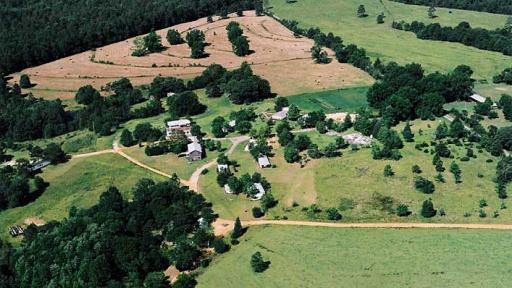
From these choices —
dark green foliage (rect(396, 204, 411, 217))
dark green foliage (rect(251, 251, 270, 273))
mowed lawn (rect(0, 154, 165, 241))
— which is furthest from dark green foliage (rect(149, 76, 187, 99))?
dark green foliage (rect(251, 251, 270, 273))

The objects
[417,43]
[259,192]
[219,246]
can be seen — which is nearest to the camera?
[219,246]

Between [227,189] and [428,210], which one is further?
[227,189]

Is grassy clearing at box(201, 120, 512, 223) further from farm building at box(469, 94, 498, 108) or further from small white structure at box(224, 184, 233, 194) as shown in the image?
farm building at box(469, 94, 498, 108)

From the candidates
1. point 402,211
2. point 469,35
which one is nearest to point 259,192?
point 402,211

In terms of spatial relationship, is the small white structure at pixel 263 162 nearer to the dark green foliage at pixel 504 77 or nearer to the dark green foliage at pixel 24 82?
the dark green foliage at pixel 504 77

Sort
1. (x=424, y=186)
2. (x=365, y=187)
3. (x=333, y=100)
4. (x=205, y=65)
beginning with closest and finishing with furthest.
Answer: (x=424, y=186), (x=365, y=187), (x=333, y=100), (x=205, y=65)

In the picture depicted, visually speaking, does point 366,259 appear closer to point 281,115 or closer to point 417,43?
point 281,115
